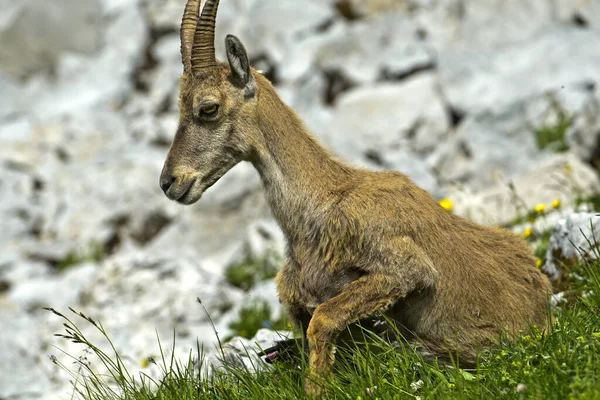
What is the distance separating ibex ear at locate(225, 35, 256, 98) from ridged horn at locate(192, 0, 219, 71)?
6.8 inches

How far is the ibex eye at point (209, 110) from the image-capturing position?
5.61 metres

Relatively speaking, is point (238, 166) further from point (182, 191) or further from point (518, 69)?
point (182, 191)

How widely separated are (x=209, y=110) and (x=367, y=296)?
1806mm

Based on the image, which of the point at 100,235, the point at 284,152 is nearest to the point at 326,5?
the point at 100,235

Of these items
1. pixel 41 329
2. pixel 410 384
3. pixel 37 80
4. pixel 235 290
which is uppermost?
pixel 37 80

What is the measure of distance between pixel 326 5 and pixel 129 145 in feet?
21.7

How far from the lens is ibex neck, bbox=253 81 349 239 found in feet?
17.8

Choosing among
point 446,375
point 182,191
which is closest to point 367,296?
point 446,375

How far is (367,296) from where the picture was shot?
4891 millimetres

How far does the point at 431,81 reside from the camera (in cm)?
1606

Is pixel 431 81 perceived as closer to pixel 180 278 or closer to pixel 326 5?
pixel 326 5

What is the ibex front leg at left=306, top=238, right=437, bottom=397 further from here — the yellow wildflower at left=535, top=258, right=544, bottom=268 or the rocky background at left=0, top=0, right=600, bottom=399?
the rocky background at left=0, top=0, right=600, bottom=399

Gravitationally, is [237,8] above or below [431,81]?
above

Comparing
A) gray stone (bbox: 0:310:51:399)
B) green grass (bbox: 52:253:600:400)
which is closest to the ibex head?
green grass (bbox: 52:253:600:400)
